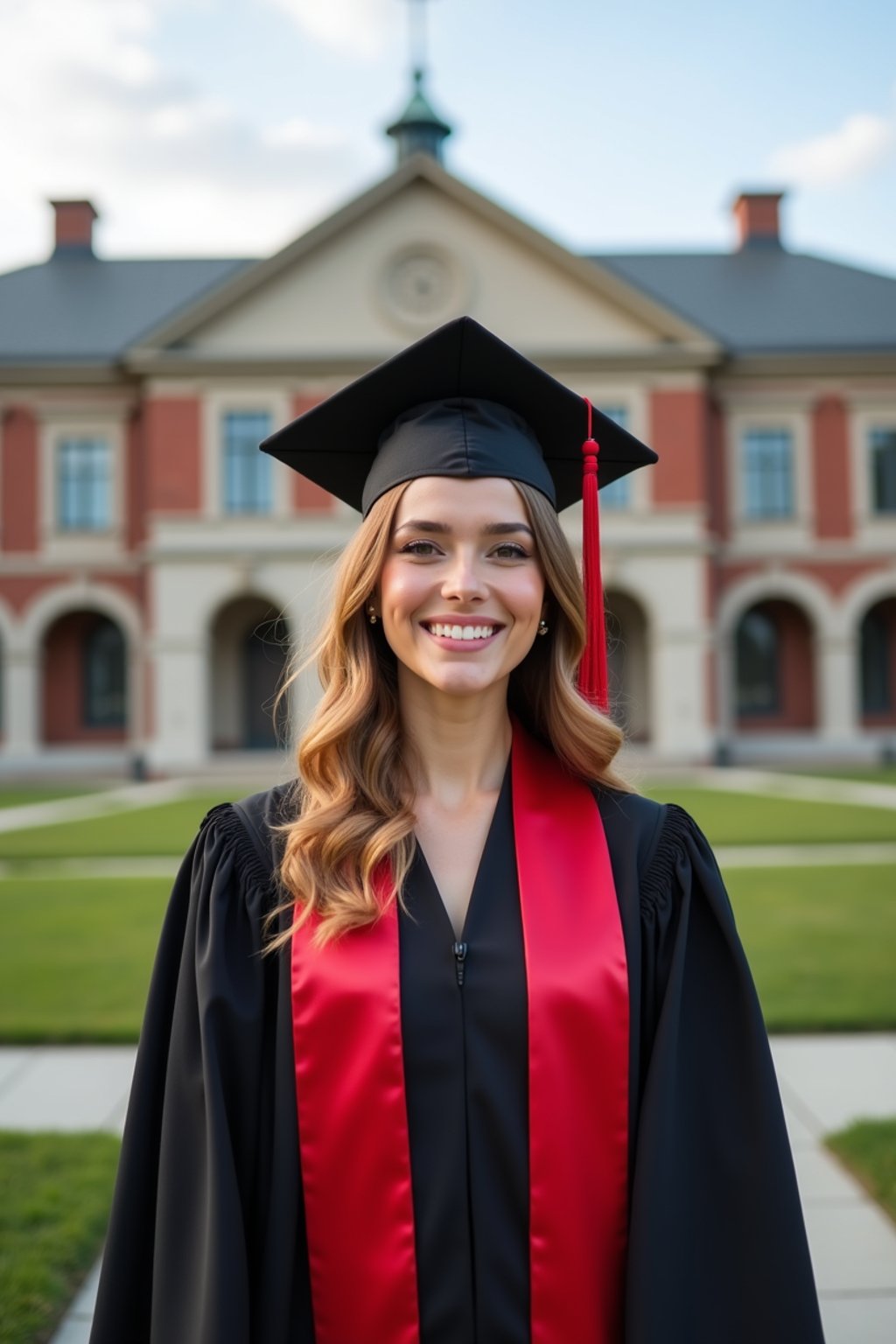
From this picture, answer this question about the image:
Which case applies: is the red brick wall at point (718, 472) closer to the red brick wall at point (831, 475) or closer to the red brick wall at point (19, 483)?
the red brick wall at point (831, 475)

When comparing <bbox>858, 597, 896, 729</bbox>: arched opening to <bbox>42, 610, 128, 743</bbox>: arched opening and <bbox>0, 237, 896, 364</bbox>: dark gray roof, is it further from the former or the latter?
<bbox>42, 610, 128, 743</bbox>: arched opening

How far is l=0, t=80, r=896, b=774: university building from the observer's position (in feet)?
69.3

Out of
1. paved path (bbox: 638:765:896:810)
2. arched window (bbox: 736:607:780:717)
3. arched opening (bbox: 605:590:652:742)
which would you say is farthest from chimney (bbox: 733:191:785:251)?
paved path (bbox: 638:765:896:810)

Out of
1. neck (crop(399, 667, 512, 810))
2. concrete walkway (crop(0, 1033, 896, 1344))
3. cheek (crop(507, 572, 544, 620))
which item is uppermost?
cheek (crop(507, 572, 544, 620))

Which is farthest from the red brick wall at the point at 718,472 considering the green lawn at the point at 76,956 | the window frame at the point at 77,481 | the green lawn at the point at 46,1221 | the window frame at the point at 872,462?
the green lawn at the point at 46,1221

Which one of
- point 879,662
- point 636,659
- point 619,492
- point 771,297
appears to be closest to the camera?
point 619,492

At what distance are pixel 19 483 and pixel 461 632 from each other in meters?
23.1

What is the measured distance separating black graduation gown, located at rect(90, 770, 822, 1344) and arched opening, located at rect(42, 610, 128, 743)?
2271 centimetres

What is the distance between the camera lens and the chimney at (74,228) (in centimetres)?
2659

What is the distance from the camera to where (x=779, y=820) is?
1263cm

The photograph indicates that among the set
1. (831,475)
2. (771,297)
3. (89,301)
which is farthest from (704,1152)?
(89,301)

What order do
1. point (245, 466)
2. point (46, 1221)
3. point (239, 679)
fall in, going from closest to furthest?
1. point (46, 1221)
2. point (245, 466)
3. point (239, 679)

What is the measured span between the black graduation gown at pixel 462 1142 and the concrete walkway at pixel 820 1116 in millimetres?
1476

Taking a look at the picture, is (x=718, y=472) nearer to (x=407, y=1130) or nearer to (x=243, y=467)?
(x=243, y=467)
